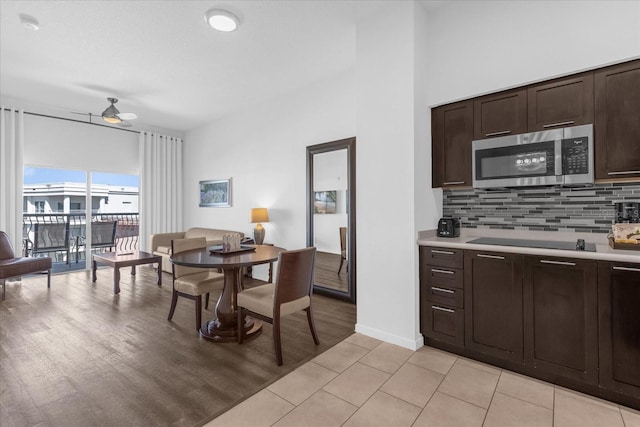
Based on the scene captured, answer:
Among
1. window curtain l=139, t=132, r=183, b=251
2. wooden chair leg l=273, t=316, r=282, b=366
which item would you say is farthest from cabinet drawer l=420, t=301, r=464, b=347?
window curtain l=139, t=132, r=183, b=251

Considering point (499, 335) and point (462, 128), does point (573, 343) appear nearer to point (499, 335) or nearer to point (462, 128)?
point (499, 335)

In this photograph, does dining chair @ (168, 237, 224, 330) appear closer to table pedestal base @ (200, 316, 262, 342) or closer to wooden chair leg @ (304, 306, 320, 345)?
table pedestal base @ (200, 316, 262, 342)

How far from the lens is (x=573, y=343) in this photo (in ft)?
6.40

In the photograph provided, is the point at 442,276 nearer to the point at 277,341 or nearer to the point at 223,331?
the point at 277,341

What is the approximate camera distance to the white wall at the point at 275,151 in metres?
4.19

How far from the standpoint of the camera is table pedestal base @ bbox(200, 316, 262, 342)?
278cm

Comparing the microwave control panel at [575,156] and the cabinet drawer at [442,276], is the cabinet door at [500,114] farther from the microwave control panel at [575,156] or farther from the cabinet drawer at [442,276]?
the cabinet drawer at [442,276]

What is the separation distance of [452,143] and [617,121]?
41.6 inches

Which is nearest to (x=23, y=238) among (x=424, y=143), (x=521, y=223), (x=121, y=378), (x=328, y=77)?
(x=121, y=378)

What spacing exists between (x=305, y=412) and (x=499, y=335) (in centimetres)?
149

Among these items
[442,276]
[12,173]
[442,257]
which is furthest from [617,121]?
[12,173]

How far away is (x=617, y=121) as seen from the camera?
6.62ft

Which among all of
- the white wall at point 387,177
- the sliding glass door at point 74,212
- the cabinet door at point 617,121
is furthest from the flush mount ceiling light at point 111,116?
the cabinet door at point 617,121

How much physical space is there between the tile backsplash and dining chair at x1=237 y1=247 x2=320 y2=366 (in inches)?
61.3
